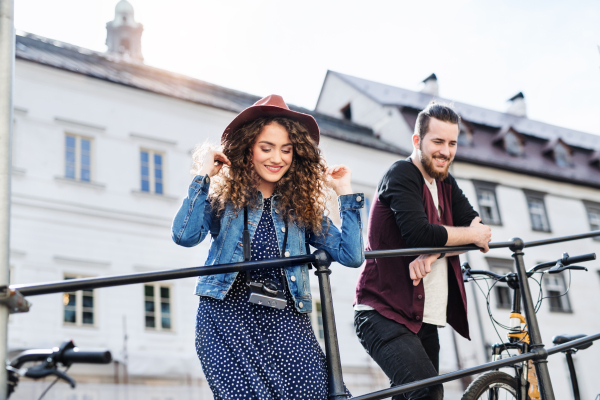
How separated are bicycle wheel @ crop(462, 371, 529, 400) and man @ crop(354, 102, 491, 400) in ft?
0.86

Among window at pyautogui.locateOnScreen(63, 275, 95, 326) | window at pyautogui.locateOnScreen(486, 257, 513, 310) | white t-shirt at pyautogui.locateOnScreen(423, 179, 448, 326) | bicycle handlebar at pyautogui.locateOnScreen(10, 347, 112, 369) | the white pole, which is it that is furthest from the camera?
window at pyautogui.locateOnScreen(486, 257, 513, 310)

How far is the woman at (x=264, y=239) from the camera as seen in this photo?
2352mm

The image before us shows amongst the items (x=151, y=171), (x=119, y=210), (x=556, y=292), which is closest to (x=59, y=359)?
(x=119, y=210)

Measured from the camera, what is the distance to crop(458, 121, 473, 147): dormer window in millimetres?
27250

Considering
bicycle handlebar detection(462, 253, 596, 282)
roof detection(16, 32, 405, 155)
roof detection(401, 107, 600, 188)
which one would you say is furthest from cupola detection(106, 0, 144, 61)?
bicycle handlebar detection(462, 253, 596, 282)

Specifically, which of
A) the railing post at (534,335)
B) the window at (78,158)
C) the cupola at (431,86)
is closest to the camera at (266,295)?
the railing post at (534,335)

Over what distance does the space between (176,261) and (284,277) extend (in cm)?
1554

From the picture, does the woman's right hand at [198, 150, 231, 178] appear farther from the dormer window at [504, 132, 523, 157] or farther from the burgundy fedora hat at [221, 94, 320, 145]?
the dormer window at [504, 132, 523, 157]

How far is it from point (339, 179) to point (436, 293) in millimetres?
720

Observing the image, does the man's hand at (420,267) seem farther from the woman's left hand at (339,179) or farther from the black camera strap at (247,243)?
the black camera strap at (247,243)

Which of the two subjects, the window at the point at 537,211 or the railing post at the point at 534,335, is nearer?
the railing post at the point at 534,335

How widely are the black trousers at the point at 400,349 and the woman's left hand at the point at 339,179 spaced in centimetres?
57

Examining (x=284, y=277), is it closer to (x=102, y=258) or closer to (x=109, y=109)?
(x=102, y=258)

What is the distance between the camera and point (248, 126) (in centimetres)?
281
